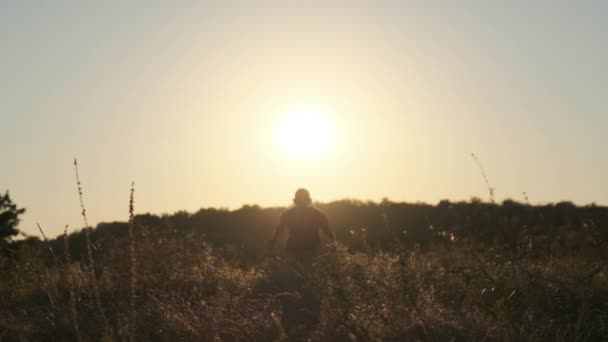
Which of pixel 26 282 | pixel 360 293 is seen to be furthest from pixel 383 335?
pixel 26 282

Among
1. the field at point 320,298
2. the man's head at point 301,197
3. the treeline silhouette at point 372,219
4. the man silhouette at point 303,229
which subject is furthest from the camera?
the treeline silhouette at point 372,219

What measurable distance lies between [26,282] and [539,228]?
1827 cm

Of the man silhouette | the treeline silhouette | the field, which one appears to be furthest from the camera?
the treeline silhouette

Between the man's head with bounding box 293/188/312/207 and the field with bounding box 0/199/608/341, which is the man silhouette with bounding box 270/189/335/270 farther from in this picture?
the field with bounding box 0/199/608/341

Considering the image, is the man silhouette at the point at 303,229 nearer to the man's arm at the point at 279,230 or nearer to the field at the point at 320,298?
the man's arm at the point at 279,230

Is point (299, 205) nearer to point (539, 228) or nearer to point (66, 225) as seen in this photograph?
point (66, 225)

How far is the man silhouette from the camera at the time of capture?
476 inches

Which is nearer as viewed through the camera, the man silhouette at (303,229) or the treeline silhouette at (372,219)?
the man silhouette at (303,229)

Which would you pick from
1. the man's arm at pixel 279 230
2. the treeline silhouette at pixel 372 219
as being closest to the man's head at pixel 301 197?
the man's arm at pixel 279 230

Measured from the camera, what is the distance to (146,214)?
27.0 metres

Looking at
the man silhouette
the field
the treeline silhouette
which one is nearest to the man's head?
the man silhouette

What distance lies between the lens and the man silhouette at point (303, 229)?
12094mm

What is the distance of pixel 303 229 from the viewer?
1215 cm

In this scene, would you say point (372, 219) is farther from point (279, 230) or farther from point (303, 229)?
point (303, 229)
